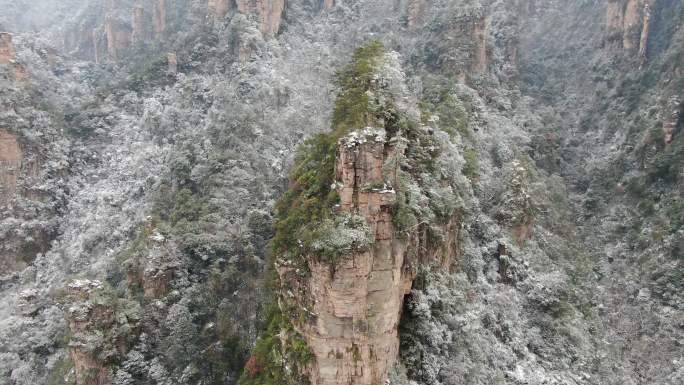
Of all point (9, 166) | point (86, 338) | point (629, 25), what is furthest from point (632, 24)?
point (9, 166)

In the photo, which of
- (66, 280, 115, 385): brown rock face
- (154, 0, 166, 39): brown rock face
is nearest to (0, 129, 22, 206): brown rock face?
(66, 280, 115, 385): brown rock face

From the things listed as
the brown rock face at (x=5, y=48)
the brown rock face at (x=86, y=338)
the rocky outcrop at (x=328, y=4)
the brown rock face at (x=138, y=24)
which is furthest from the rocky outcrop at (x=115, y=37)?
the brown rock face at (x=86, y=338)

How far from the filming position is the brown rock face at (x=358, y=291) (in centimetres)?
1844

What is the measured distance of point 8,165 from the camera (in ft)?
133

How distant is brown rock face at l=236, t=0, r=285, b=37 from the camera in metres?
51.1

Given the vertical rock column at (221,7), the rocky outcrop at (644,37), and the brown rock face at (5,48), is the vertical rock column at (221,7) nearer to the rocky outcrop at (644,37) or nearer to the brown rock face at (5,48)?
the brown rock face at (5,48)

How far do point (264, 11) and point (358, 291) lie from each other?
39.0 m

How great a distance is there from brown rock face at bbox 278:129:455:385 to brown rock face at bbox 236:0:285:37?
3542 centimetres

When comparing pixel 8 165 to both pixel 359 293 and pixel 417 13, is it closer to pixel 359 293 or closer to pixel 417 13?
pixel 359 293

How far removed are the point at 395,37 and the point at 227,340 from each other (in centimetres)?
3664

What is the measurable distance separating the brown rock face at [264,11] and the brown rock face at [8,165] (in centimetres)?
2233

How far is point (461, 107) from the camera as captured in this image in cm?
3853

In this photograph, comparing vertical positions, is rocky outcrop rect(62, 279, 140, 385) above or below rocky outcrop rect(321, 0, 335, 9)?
below

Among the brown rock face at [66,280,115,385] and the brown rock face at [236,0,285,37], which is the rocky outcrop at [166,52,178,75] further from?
the brown rock face at [66,280,115,385]
